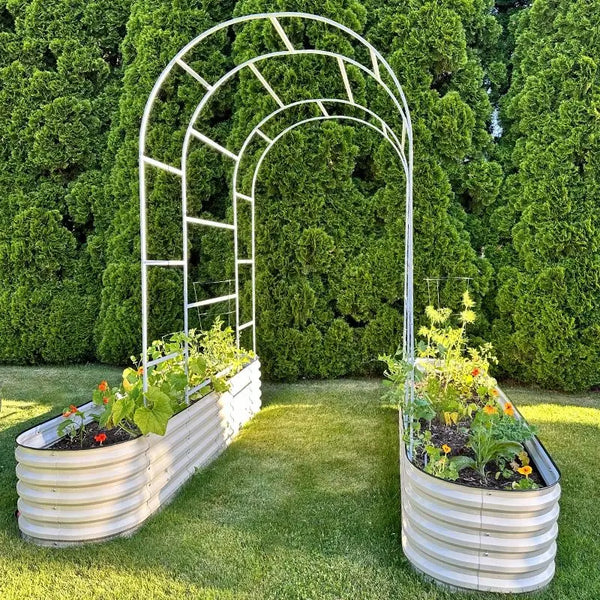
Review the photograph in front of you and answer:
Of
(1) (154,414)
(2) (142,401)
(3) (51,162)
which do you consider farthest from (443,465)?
(3) (51,162)

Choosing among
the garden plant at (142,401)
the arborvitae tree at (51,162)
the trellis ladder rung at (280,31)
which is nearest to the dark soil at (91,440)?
the garden plant at (142,401)

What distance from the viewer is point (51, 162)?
19.4ft

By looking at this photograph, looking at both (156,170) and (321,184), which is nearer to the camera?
(321,184)

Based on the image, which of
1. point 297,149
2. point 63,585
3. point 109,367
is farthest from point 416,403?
point 109,367

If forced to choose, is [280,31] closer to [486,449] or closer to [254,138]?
[486,449]

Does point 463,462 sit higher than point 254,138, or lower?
lower

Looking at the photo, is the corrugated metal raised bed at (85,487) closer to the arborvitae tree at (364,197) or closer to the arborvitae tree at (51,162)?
the arborvitae tree at (364,197)

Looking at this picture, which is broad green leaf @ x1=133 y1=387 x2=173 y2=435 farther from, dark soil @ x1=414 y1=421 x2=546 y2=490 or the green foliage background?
the green foliage background

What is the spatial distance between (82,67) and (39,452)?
→ 5025 millimetres

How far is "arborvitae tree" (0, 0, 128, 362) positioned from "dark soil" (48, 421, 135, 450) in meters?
3.55

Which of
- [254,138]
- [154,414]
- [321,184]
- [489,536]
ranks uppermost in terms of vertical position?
[254,138]

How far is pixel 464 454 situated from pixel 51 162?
5.46 m

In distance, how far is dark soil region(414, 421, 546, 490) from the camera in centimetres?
221

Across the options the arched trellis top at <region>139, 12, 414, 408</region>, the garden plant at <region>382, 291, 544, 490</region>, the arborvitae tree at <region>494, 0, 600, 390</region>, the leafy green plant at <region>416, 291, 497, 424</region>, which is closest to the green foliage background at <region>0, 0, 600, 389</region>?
the arborvitae tree at <region>494, 0, 600, 390</region>
